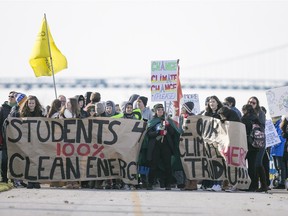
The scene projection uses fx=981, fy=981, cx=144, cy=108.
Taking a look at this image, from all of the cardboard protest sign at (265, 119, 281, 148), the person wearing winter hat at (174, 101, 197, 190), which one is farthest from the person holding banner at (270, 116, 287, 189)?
the person wearing winter hat at (174, 101, 197, 190)

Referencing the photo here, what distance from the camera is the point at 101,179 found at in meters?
19.0

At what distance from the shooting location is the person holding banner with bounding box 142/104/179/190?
19281 millimetres

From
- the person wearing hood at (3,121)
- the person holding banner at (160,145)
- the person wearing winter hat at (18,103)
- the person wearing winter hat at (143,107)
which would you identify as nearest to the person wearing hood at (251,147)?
the person holding banner at (160,145)

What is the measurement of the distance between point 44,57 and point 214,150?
4.79 metres

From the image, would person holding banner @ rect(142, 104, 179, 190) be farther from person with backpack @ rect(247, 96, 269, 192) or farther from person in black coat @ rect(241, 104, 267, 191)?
person with backpack @ rect(247, 96, 269, 192)

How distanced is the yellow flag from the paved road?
193 inches

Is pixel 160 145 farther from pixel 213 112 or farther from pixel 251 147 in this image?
pixel 251 147

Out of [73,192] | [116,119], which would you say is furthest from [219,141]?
[73,192]

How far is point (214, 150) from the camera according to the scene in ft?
63.8

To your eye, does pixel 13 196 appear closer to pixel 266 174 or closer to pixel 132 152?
pixel 132 152

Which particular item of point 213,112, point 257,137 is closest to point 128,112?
point 213,112

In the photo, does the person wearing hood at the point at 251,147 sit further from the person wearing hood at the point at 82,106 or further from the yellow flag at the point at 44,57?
the yellow flag at the point at 44,57

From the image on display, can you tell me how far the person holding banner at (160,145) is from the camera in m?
19.3

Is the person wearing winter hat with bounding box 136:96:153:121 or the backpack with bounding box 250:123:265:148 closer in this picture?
the backpack with bounding box 250:123:265:148
